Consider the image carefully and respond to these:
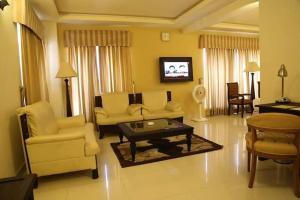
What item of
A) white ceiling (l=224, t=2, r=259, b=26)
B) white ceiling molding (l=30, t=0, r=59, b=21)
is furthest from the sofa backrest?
white ceiling (l=224, t=2, r=259, b=26)

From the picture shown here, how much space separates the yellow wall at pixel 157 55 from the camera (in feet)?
18.5

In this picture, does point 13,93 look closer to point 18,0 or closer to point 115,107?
point 18,0

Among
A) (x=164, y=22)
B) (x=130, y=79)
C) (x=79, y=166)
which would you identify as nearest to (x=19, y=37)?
(x=79, y=166)

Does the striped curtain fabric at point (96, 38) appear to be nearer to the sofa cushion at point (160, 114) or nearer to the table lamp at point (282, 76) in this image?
the sofa cushion at point (160, 114)

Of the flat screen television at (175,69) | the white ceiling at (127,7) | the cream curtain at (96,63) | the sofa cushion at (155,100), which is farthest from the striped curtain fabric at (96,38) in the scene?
the sofa cushion at (155,100)

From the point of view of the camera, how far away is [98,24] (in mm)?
5172

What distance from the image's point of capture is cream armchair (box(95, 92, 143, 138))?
4535 millimetres

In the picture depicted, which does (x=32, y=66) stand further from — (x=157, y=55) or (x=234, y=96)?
(x=234, y=96)

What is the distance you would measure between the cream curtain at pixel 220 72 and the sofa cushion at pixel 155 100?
166 cm

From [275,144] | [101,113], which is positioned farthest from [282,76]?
[101,113]

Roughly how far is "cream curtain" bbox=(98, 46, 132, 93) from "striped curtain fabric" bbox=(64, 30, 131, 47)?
0.48 feet

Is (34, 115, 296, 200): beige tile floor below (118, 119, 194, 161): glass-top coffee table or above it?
below

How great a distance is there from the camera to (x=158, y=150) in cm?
362

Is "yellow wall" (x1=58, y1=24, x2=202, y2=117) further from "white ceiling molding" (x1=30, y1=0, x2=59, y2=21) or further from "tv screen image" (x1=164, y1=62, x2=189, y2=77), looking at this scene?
"white ceiling molding" (x1=30, y1=0, x2=59, y2=21)
